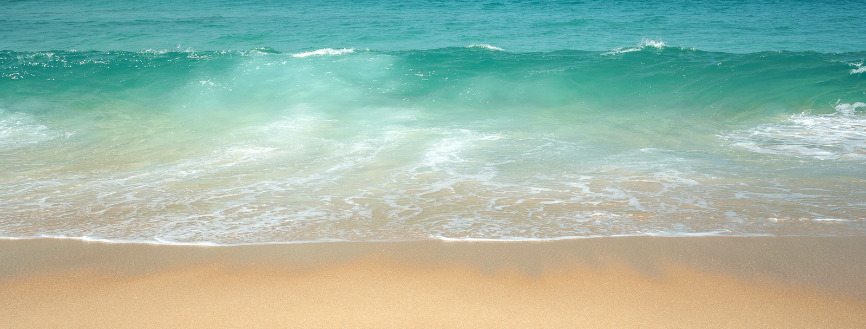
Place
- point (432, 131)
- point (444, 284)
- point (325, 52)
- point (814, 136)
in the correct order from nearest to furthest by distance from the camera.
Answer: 1. point (444, 284)
2. point (814, 136)
3. point (432, 131)
4. point (325, 52)

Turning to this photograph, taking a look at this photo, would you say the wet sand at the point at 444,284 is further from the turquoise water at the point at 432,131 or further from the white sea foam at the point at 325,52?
the white sea foam at the point at 325,52

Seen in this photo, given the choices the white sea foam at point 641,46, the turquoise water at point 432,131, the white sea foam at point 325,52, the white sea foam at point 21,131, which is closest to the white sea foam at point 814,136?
the turquoise water at point 432,131

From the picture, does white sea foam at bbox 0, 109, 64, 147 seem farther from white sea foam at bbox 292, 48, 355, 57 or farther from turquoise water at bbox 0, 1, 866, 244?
white sea foam at bbox 292, 48, 355, 57

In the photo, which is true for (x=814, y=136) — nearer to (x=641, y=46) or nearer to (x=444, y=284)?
(x=444, y=284)

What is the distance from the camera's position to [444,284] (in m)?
3.03

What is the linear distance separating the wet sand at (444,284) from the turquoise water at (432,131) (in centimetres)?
26

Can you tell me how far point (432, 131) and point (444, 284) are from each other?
5.03m

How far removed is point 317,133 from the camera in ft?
25.8

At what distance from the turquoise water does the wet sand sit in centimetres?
26

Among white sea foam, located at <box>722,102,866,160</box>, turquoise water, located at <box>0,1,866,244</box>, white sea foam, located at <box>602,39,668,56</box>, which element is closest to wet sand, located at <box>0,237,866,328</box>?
turquoise water, located at <box>0,1,866,244</box>

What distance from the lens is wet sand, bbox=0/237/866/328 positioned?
8.76 feet

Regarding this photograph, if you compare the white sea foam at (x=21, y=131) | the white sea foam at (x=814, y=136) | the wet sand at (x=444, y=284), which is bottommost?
the white sea foam at (x=21, y=131)

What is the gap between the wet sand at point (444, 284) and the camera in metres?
2.67

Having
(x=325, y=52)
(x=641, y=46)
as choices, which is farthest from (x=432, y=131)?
(x=641, y=46)
